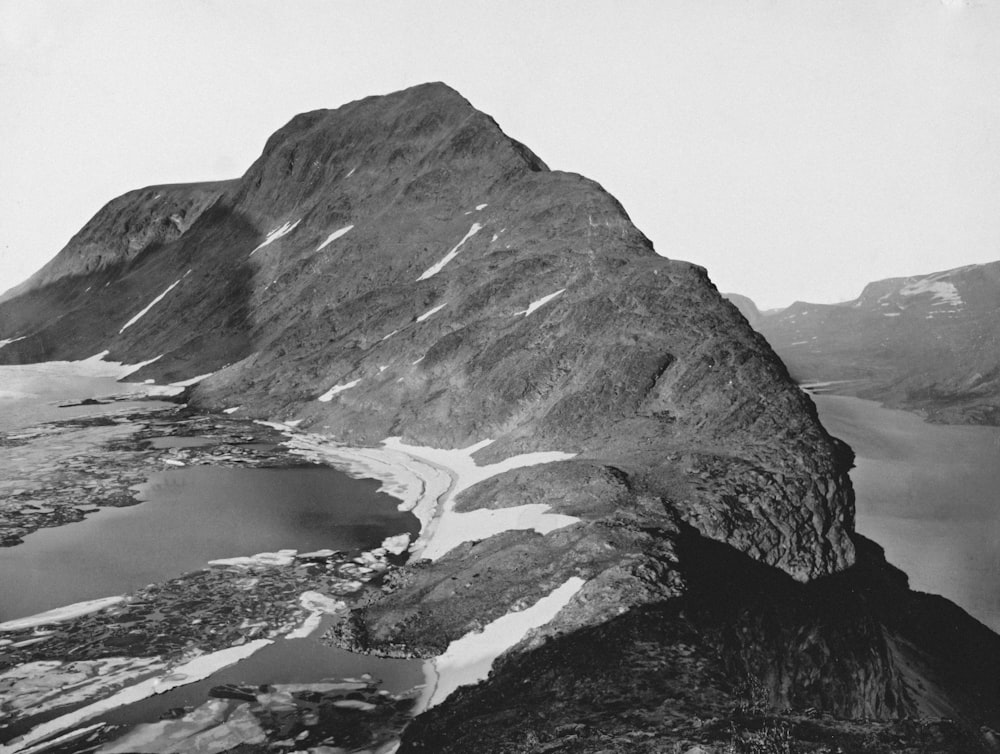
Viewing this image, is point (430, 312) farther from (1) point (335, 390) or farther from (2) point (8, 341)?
(2) point (8, 341)

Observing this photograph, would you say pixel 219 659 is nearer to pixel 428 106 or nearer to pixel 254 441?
pixel 254 441

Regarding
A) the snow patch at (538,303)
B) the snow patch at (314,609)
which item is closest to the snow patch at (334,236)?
the snow patch at (538,303)

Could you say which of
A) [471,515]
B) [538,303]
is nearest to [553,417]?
[471,515]

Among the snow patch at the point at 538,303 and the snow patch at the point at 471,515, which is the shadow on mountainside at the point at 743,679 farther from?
Answer: the snow patch at the point at 538,303

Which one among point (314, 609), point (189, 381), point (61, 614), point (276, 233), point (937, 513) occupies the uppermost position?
point (276, 233)

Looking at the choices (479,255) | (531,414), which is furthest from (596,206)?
(531,414)
